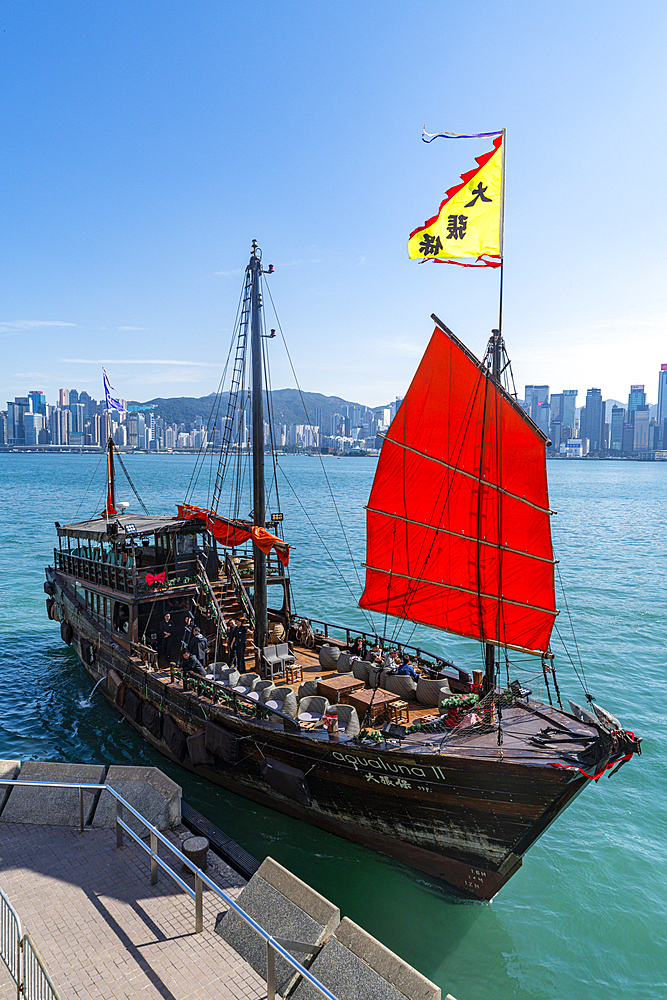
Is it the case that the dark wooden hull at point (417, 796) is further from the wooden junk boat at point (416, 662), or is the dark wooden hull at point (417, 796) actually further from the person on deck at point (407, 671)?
the person on deck at point (407, 671)

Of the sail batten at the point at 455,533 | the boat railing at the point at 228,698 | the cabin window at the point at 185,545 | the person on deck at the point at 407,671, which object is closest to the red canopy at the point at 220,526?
the cabin window at the point at 185,545

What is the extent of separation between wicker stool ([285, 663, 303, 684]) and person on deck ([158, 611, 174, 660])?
187 inches

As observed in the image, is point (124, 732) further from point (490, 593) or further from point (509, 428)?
point (509, 428)

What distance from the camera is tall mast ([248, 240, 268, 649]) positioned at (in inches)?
742

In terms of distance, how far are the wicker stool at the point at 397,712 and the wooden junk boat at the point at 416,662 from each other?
40 mm

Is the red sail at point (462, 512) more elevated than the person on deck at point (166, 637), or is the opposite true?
the red sail at point (462, 512)

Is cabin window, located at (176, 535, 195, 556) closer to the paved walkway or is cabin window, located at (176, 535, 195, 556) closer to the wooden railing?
the wooden railing

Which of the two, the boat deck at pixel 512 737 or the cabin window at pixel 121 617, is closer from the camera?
the boat deck at pixel 512 737

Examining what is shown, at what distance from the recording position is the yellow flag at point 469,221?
13.4m

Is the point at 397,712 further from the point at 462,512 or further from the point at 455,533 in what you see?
the point at 462,512

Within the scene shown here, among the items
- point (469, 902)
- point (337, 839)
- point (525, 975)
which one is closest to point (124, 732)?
point (337, 839)

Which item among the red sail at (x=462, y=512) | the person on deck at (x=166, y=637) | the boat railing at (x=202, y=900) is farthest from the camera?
the person on deck at (x=166, y=637)

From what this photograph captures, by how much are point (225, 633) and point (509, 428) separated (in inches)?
454

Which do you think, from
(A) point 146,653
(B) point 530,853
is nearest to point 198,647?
(A) point 146,653
